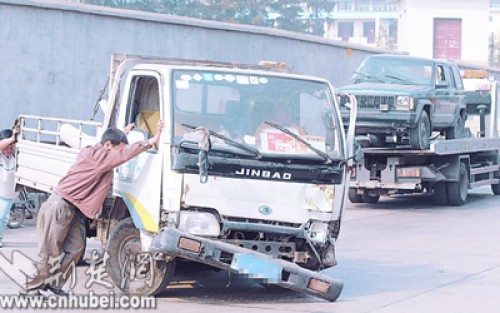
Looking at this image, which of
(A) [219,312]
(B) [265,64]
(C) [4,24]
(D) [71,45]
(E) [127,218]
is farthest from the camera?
(D) [71,45]

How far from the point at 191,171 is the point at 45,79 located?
1153 cm

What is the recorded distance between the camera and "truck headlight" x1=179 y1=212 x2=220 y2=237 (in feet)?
31.6

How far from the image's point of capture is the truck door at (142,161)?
9.67m

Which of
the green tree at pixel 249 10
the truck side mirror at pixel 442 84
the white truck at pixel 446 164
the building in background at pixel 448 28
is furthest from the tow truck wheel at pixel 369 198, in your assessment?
the building in background at pixel 448 28

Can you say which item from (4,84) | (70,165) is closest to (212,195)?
(70,165)

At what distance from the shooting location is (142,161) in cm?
988

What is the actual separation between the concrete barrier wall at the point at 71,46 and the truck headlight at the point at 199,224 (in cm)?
1070

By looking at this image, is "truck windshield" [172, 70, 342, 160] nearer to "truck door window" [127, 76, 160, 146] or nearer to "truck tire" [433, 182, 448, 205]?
"truck door window" [127, 76, 160, 146]

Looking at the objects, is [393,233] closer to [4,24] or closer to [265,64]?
[265,64]

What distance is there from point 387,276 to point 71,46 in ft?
36.1

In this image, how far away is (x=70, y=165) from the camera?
35.2ft

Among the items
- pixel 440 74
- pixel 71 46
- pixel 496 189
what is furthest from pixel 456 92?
pixel 71 46

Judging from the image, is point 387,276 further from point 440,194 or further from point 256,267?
point 440,194

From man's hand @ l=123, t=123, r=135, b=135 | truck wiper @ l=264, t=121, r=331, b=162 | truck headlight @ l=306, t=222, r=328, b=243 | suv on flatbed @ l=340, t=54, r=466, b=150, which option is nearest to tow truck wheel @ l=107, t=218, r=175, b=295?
man's hand @ l=123, t=123, r=135, b=135
